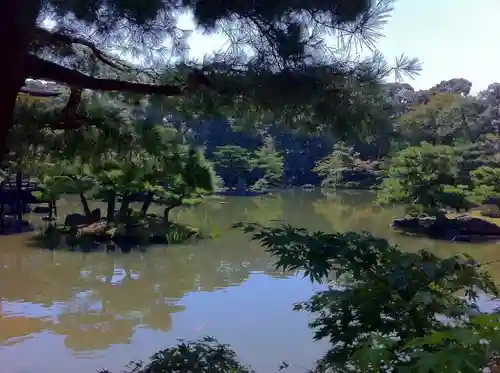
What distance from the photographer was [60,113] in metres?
2.16

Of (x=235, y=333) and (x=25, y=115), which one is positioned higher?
(x=25, y=115)

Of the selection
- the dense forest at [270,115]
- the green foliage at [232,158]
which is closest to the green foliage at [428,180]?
the green foliage at [232,158]

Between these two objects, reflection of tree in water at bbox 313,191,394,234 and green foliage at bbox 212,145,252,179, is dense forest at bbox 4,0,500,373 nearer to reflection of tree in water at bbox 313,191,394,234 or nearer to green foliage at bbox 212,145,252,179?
reflection of tree in water at bbox 313,191,394,234

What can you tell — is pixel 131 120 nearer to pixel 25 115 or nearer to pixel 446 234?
pixel 25 115

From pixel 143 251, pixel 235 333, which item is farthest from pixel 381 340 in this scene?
pixel 143 251

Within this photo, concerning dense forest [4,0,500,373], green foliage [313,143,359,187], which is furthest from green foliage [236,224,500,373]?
green foliage [313,143,359,187]

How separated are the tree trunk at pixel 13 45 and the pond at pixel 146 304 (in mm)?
2294

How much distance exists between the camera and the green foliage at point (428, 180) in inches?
359

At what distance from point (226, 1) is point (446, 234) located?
26.9 ft

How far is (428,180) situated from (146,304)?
5.64m

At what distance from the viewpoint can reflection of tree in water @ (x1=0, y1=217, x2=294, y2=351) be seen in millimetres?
4352

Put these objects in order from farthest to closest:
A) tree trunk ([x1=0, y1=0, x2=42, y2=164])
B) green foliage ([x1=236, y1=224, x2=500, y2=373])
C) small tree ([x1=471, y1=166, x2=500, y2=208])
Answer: small tree ([x1=471, y1=166, x2=500, y2=208]) < tree trunk ([x1=0, y1=0, x2=42, y2=164]) < green foliage ([x1=236, y1=224, x2=500, y2=373])

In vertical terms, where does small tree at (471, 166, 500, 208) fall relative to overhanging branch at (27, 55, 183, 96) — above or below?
below

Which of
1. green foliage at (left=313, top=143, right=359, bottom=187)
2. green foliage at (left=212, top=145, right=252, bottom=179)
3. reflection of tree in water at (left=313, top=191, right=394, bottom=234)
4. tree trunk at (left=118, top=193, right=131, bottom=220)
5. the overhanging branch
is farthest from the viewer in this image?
green foliage at (left=313, top=143, right=359, bottom=187)
